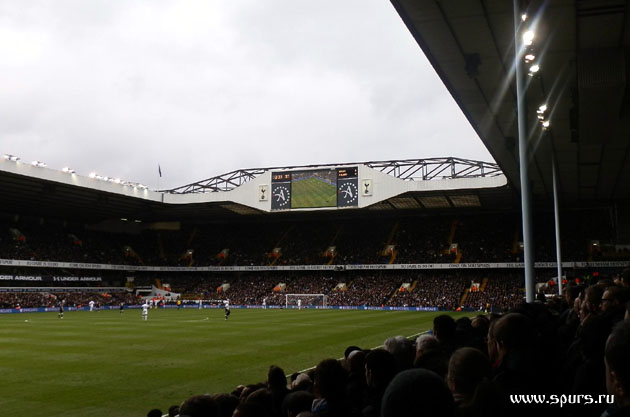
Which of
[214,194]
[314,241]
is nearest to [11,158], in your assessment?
[214,194]

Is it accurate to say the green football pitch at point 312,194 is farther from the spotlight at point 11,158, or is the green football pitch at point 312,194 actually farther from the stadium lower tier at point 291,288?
the spotlight at point 11,158

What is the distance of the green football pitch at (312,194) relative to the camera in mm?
53094

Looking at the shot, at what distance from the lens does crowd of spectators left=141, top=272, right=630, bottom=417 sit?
2086mm

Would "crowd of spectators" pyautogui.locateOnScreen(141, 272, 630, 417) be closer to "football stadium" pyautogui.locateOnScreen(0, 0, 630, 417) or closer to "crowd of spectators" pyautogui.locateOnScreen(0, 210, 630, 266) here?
"football stadium" pyautogui.locateOnScreen(0, 0, 630, 417)

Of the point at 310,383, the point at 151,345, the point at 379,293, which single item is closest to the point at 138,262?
the point at 379,293

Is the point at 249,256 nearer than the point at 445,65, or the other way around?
the point at 445,65

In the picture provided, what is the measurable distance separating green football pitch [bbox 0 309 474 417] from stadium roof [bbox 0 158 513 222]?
1849cm

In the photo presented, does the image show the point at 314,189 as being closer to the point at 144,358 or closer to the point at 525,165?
the point at 144,358

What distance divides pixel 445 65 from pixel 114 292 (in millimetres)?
55096

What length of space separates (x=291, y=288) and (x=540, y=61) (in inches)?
1983

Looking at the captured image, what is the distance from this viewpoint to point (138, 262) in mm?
66250

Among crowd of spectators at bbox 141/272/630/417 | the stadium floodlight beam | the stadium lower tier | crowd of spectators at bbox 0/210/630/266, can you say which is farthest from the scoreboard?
crowd of spectators at bbox 141/272/630/417

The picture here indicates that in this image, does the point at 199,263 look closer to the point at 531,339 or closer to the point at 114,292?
the point at 114,292

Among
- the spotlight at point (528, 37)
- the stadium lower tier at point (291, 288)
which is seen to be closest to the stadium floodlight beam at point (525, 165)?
the spotlight at point (528, 37)
